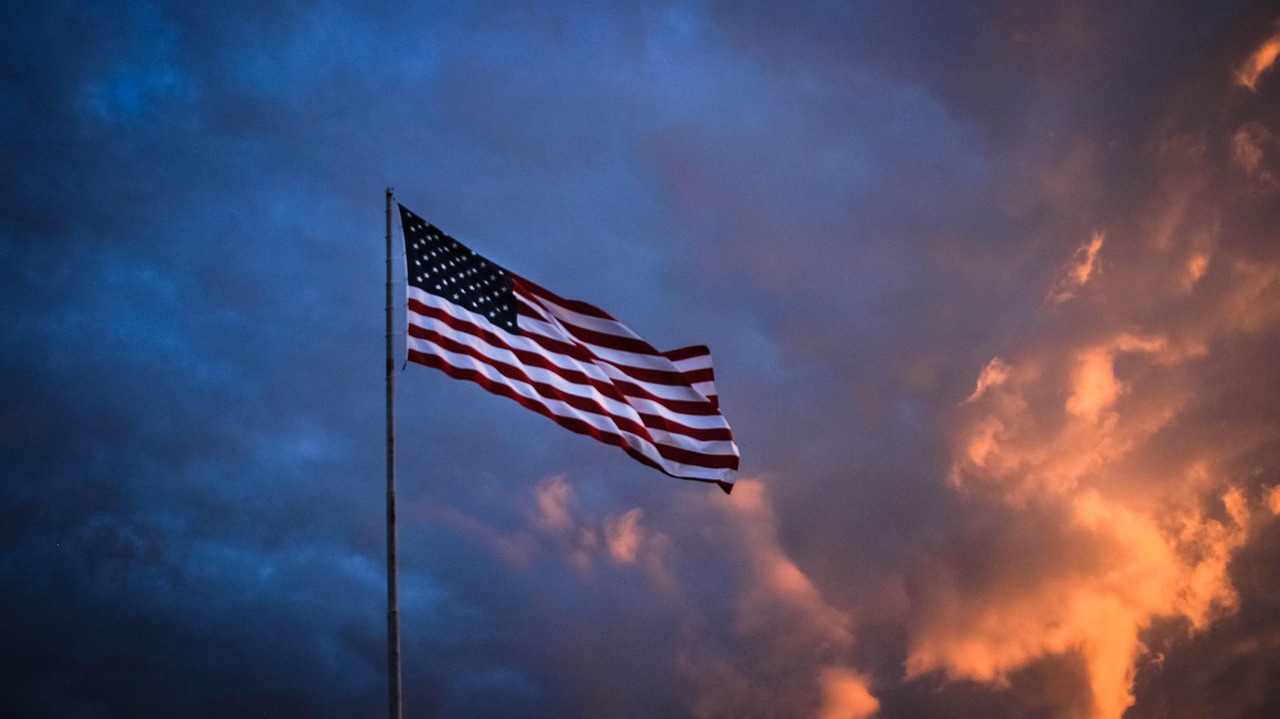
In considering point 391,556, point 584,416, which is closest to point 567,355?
point 584,416

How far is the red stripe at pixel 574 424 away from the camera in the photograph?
31.4 metres

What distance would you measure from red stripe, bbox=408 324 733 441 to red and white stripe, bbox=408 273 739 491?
29 mm

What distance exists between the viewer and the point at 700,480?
36.1 metres

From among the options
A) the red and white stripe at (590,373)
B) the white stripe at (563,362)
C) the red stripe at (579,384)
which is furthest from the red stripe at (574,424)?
the white stripe at (563,362)

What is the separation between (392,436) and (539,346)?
21.3 ft

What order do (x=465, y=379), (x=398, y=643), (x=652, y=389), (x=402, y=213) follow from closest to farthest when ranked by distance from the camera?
(x=398, y=643)
(x=465, y=379)
(x=402, y=213)
(x=652, y=389)

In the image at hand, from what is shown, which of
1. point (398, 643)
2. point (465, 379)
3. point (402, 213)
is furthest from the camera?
point (402, 213)

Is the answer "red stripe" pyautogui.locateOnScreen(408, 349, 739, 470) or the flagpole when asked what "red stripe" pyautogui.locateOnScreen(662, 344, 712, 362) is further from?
the flagpole

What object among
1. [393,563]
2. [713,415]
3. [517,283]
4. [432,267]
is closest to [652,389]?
[713,415]

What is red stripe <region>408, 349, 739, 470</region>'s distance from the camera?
103 feet

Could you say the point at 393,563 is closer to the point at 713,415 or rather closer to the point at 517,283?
the point at 517,283

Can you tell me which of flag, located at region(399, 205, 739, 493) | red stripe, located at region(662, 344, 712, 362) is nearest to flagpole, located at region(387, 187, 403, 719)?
flag, located at region(399, 205, 739, 493)

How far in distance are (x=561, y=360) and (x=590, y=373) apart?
106cm

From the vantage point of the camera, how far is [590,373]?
3578 cm
